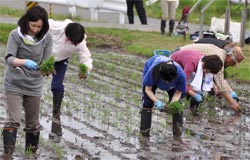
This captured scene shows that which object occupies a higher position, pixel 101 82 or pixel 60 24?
pixel 60 24

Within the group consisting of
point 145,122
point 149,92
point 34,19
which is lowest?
point 145,122

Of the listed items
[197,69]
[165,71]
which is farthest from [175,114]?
[197,69]

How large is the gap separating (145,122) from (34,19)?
2039 mm

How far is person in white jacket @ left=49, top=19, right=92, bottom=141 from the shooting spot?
8.39m

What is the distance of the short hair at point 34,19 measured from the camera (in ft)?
22.0

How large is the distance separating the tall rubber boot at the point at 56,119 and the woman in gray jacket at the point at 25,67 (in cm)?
103

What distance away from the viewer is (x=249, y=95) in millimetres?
11297

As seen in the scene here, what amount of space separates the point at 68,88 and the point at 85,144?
11.0ft

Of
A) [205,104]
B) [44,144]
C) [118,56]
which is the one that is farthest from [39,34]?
[118,56]

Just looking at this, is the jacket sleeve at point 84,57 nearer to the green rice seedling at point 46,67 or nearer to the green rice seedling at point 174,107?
the green rice seedling at point 174,107

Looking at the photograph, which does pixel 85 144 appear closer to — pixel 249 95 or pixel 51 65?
pixel 51 65

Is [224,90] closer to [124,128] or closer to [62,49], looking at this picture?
[124,128]

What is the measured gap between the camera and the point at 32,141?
23.7 ft

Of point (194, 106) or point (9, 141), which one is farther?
point (194, 106)
